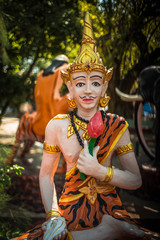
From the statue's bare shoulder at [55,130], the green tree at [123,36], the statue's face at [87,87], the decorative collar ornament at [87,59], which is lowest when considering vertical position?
the statue's bare shoulder at [55,130]

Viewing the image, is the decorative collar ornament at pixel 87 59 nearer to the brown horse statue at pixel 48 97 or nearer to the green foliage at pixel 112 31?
the green foliage at pixel 112 31

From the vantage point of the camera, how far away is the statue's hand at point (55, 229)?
4.83 feet

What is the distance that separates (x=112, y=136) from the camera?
181cm

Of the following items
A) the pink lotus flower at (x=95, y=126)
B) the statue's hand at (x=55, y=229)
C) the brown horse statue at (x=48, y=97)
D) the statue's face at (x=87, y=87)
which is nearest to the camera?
the statue's hand at (x=55, y=229)

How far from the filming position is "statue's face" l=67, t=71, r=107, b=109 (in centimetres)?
181

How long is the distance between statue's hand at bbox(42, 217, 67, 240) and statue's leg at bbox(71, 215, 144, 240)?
4.4 inches

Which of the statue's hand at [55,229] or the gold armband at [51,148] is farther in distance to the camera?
the gold armband at [51,148]

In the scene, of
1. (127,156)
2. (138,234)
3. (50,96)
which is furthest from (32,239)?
(50,96)

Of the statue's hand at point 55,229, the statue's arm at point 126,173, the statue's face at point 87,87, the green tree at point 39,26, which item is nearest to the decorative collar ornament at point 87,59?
the statue's face at point 87,87

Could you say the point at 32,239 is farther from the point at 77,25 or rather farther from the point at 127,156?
the point at 77,25

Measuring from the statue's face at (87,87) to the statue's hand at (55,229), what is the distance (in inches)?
32.8

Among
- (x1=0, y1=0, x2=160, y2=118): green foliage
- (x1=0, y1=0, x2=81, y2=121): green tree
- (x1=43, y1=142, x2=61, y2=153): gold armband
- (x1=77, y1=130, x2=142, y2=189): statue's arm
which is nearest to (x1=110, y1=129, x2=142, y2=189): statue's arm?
(x1=77, y1=130, x2=142, y2=189): statue's arm

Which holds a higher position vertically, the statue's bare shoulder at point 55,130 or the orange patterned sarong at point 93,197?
the statue's bare shoulder at point 55,130

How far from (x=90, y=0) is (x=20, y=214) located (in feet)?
9.55
